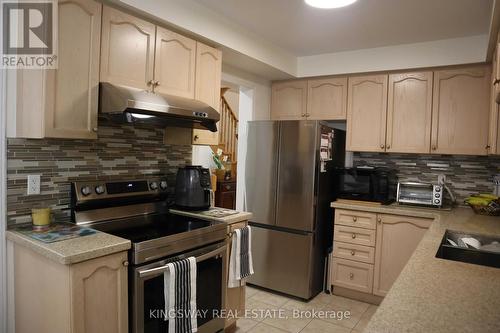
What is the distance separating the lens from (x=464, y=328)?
93 centimetres

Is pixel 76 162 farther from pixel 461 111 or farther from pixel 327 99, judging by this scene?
pixel 461 111

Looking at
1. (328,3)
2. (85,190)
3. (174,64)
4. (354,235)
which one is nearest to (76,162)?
(85,190)

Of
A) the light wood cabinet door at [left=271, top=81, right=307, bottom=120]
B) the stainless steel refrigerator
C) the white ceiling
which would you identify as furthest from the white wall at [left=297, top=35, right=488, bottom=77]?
the stainless steel refrigerator

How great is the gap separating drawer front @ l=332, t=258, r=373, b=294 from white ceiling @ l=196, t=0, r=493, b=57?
197 cm

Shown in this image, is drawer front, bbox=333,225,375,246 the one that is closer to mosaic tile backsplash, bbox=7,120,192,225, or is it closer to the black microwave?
the black microwave

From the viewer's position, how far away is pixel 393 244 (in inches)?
116

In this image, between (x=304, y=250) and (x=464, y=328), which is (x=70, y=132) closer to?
(x=464, y=328)

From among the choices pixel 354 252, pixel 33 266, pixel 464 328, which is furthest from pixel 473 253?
pixel 33 266

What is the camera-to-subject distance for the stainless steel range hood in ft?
5.91

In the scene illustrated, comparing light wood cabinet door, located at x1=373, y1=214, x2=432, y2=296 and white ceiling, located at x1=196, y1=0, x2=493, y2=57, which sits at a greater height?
white ceiling, located at x1=196, y1=0, x2=493, y2=57

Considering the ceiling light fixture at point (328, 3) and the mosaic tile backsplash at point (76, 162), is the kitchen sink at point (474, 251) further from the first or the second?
the mosaic tile backsplash at point (76, 162)

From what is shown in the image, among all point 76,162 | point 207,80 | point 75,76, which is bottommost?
point 76,162

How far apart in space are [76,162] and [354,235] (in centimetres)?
232

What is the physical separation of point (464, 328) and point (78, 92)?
188 centimetres
